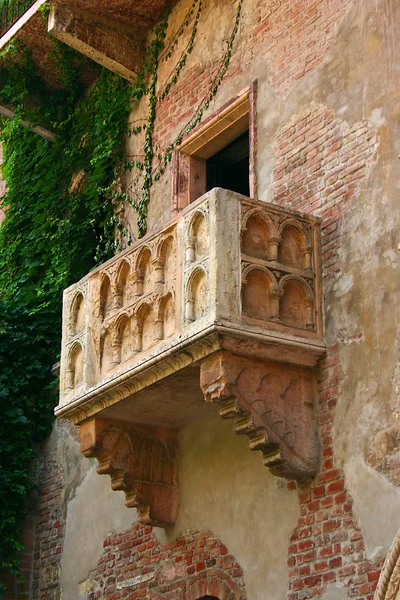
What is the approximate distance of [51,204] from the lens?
12.9m

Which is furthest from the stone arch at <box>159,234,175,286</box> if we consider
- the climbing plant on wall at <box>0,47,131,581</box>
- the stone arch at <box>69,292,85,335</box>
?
the climbing plant on wall at <box>0,47,131,581</box>

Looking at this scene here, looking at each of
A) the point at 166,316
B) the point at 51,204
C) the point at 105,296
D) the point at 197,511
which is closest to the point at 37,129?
the point at 51,204

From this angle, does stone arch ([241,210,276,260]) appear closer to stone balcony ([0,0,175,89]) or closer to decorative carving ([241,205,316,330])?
decorative carving ([241,205,316,330])

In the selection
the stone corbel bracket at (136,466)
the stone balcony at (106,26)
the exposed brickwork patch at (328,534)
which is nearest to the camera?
the exposed brickwork patch at (328,534)

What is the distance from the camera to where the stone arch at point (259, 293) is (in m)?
8.34

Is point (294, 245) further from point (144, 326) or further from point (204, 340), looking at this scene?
point (144, 326)

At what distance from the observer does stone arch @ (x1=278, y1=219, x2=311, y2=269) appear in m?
8.75

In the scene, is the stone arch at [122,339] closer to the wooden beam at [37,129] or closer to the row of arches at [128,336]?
the row of arches at [128,336]

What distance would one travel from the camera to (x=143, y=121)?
11859 mm

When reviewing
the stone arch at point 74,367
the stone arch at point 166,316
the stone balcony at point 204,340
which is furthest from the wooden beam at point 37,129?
the stone arch at point 166,316

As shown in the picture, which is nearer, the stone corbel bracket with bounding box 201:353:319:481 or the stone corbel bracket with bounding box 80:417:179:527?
the stone corbel bracket with bounding box 201:353:319:481

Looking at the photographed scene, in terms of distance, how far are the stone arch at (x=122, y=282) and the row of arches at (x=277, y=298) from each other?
140 cm

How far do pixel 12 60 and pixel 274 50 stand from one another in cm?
422

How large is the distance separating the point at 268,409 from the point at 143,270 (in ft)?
5.60
